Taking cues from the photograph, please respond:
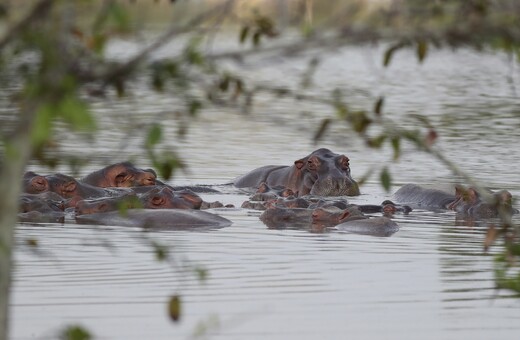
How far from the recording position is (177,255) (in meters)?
8.20

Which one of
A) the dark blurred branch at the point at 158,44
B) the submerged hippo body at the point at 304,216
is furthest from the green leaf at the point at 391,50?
the submerged hippo body at the point at 304,216

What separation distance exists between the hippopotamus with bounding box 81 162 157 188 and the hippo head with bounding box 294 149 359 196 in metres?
1.39

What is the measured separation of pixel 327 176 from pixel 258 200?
80 cm

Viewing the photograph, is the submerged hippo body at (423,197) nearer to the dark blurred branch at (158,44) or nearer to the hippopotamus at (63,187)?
the hippopotamus at (63,187)

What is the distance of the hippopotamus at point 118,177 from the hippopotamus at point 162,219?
1815 millimetres

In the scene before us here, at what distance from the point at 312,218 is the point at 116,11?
6.83m

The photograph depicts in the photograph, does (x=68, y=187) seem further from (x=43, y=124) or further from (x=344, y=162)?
(x=43, y=124)

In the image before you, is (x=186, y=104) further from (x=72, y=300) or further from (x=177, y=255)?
(x=177, y=255)

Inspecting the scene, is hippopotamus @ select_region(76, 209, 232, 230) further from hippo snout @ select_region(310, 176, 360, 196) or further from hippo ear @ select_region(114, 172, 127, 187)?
hippo snout @ select_region(310, 176, 360, 196)

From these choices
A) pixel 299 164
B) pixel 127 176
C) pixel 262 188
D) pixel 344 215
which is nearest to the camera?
pixel 344 215

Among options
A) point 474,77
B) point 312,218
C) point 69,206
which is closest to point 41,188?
point 69,206

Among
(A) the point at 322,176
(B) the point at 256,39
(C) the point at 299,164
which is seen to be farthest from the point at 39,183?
(B) the point at 256,39

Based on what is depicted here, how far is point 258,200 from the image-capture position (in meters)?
11.6

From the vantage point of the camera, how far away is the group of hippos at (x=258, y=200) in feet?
32.2
